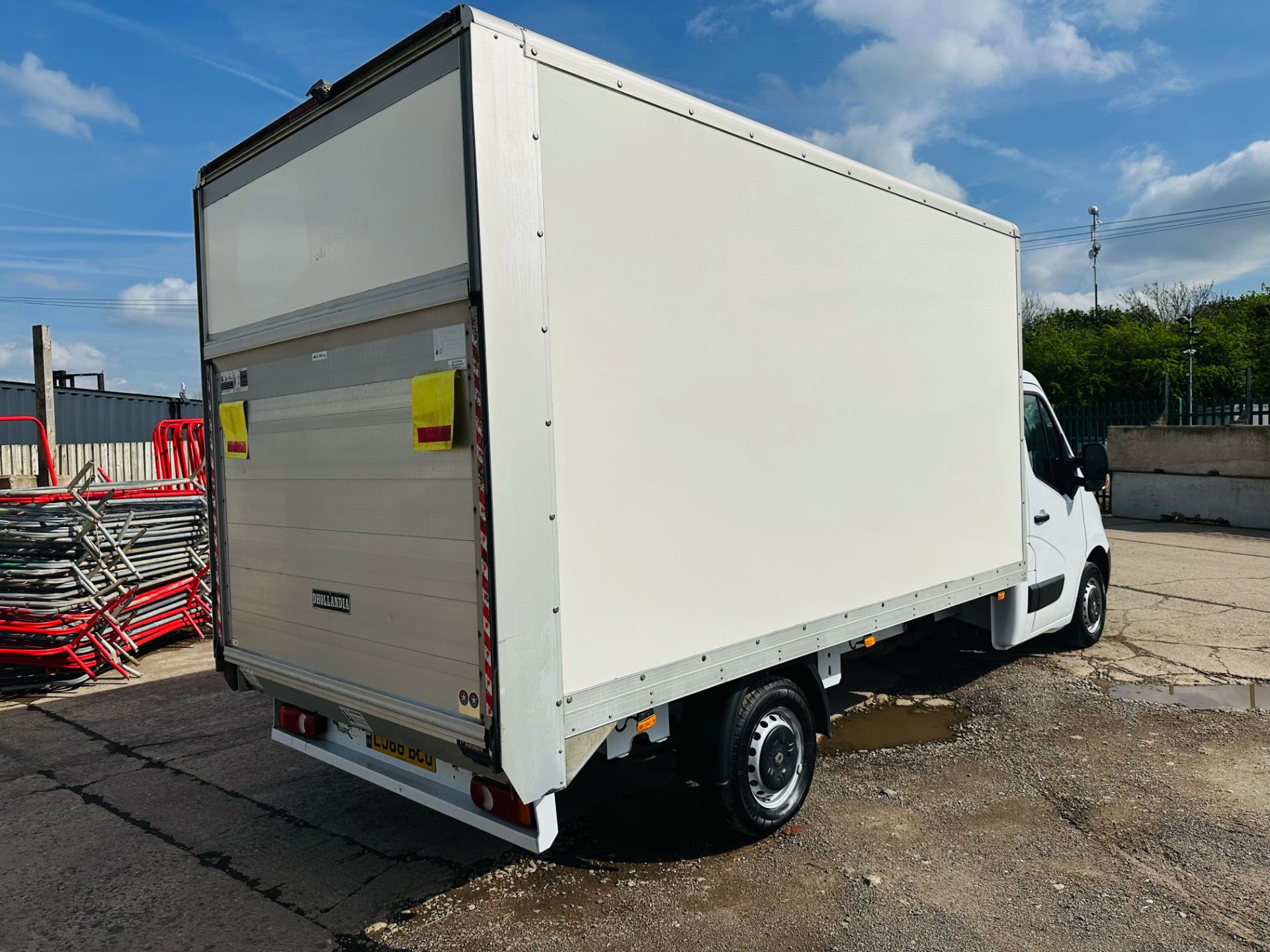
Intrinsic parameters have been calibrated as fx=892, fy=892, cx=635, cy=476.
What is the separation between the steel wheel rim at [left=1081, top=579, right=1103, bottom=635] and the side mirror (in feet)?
3.06

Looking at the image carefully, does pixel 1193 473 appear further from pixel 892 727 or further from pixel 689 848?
pixel 689 848

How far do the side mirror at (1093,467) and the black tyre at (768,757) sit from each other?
347 cm

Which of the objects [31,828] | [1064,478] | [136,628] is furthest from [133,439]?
[1064,478]

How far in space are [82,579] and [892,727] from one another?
617 centimetres

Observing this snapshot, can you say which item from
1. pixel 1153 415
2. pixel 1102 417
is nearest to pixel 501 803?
pixel 1153 415

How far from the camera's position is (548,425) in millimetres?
2973

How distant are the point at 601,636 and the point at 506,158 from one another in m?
1.64

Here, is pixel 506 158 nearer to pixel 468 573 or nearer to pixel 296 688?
Answer: pixel 468 573

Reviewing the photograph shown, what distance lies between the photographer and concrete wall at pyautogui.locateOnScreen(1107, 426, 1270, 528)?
562 inches

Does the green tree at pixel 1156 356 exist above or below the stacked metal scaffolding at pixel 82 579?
above

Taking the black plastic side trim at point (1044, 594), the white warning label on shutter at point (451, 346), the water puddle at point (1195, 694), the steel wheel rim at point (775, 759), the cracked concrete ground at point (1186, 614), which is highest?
the white warning label on shutter at point (451, 346)

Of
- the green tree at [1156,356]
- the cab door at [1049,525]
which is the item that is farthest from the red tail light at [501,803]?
the green tree at [1156,356]

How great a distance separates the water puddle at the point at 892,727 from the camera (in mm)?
5277

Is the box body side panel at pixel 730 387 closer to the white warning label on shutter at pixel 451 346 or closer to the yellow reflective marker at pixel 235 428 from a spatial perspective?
the white warning label on shutter at pixel 451 346
